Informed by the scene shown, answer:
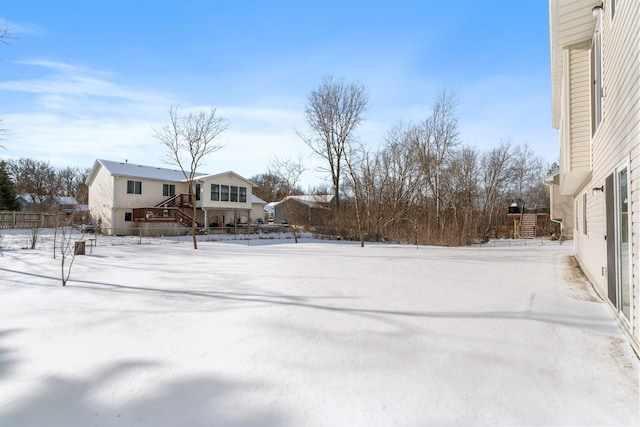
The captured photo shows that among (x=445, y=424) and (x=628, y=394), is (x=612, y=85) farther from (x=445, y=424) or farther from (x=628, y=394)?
(x=445, y=424)

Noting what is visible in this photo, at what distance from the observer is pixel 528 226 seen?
2686 cm

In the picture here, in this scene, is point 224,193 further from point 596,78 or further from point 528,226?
point 596,78

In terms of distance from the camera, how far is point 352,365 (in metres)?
2.99

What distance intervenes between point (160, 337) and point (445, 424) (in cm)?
282

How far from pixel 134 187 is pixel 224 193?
6.12 meters

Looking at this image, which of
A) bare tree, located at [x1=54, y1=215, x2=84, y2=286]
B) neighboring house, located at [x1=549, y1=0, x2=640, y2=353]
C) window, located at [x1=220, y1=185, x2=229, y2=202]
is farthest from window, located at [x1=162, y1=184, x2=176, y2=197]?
neighboring house, located at [x1=549, y1=0, x2=640, y2=353]

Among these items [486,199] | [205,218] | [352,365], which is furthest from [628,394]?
[486,199]

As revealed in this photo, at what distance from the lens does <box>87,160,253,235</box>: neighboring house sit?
77.8 feet

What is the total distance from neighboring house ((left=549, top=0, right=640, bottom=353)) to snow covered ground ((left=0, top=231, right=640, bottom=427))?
65 cm

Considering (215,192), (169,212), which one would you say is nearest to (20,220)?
(169,212)

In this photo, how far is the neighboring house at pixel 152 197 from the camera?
23.7 m

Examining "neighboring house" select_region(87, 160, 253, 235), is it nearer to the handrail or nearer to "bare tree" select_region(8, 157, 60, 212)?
the handrail

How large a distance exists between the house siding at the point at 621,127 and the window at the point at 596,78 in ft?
1.10

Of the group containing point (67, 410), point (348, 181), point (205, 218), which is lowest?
point (67, 410)
